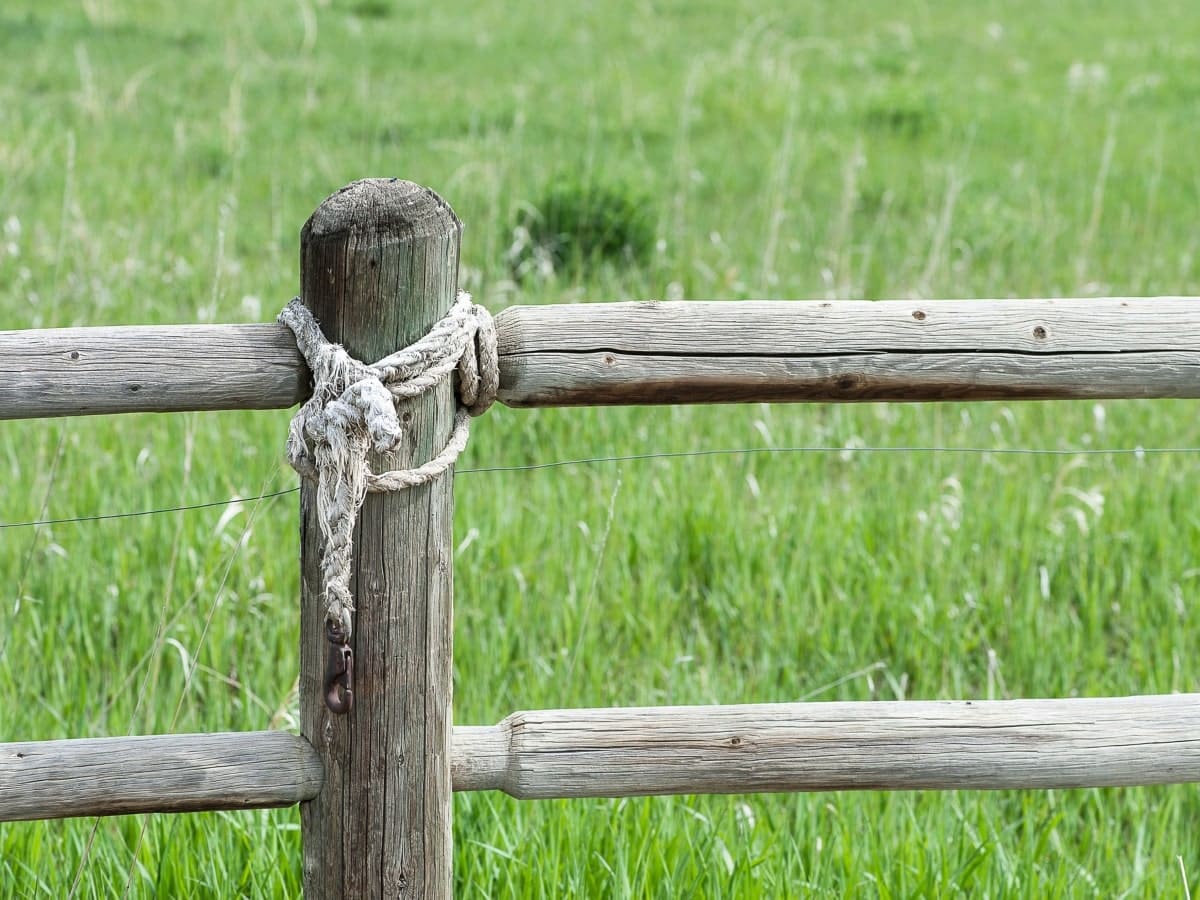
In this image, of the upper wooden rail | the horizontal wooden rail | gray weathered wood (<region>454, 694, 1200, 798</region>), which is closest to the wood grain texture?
the upper wooden rail

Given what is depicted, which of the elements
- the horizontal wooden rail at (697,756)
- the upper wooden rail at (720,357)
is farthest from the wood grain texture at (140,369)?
the horizontal wooden rail at (697,756)

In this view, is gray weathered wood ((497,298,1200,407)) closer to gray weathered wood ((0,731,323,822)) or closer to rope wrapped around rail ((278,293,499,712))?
rope wrapped around rail ((278,293,499,712))

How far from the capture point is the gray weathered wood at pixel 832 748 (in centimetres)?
146

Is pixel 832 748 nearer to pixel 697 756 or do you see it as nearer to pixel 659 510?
pixel 697 756

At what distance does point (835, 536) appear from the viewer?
284cm

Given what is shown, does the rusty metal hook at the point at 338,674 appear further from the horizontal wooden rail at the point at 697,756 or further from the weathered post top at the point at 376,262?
the weathered post top at the point at 376,262

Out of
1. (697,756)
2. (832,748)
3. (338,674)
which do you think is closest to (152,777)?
(338,674)

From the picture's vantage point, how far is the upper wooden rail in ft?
4.36

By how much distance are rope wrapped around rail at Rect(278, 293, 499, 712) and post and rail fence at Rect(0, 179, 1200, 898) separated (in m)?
0.03

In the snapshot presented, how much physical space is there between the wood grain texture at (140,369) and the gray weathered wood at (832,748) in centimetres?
48

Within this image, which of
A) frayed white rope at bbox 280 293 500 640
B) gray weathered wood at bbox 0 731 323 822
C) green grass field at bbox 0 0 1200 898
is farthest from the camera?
green grass field at bbox 0 0 1200 898

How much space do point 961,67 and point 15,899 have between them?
26.3ft

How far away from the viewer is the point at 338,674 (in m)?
1.31

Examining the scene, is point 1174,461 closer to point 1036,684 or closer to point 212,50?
point 1036,684
